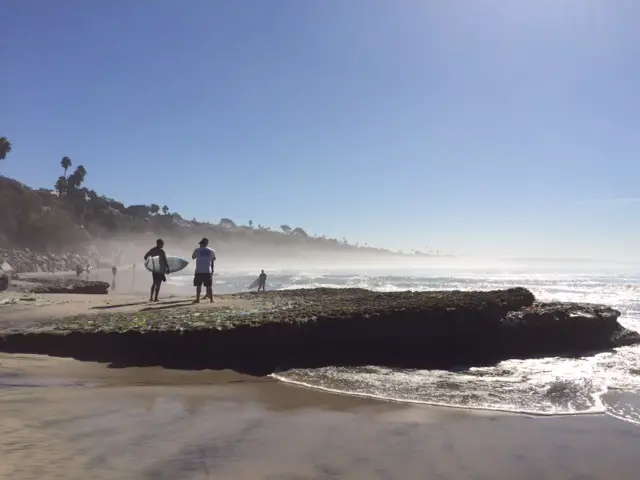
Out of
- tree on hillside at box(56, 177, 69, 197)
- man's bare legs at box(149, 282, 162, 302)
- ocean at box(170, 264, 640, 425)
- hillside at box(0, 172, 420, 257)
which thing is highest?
tree on hillside at box(56, 177, 69, 197)

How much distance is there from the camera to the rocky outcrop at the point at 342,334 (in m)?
7.86

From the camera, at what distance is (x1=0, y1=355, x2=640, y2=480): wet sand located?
4.09m

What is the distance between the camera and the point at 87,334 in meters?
7.86

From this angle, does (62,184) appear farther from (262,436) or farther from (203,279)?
(262,436)

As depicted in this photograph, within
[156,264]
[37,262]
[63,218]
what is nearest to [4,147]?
[63,218]

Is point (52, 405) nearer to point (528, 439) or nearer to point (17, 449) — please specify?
point (17, 449)

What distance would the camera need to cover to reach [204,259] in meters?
12.7

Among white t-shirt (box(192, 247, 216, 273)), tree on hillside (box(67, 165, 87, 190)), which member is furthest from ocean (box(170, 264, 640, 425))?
tree on hillside (box(67, 165, 87, 190))

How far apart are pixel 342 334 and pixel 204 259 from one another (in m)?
5.42

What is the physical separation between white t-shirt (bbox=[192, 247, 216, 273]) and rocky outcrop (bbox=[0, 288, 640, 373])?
7.19 ft

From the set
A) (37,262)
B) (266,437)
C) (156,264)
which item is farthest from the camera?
(37,262)

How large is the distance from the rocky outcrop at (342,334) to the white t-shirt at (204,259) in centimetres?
219

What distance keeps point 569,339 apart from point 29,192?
91817 millimetres

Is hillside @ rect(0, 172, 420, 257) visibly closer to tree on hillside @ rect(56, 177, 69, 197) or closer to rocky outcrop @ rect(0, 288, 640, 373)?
tree on hillside @ rect(56, 177, 69, 197)
